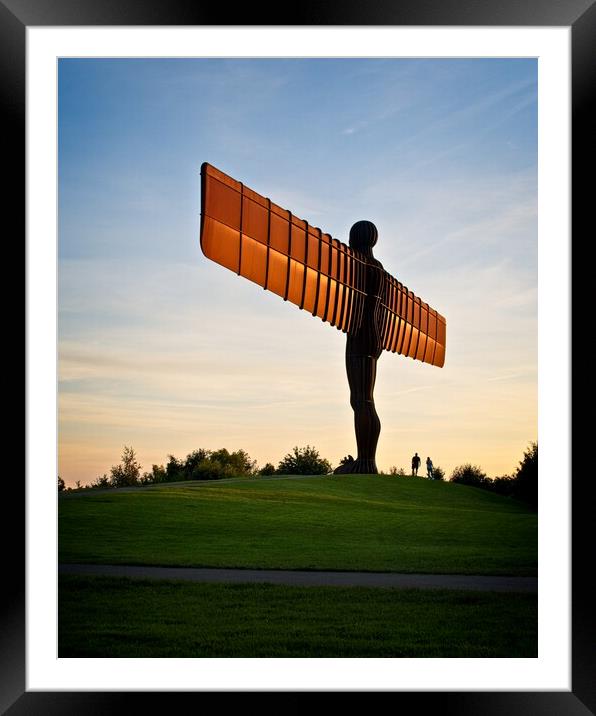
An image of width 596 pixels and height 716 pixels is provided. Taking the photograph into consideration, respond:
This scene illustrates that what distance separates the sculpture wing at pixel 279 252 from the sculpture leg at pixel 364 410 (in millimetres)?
1195

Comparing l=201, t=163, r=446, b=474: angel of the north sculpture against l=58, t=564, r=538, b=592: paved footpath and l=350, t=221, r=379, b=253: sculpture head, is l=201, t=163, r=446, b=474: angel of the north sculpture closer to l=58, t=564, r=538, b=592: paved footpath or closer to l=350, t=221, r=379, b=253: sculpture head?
l=350, t=221, r=379, b=253: sculpture head

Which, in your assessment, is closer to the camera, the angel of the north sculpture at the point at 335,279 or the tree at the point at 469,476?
the angel of the north sculpture at the point at 335,279

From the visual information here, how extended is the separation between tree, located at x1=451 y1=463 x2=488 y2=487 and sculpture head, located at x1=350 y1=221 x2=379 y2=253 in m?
9.71

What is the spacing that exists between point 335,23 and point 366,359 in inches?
576

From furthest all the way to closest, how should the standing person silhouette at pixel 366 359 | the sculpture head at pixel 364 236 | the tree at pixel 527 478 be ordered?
the tree at pixel 527 478 → the sculpture head at pixel 364 236 → the standing person silhouette at pixel 366 359

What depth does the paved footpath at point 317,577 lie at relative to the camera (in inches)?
368

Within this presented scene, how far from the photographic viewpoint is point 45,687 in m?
5.86

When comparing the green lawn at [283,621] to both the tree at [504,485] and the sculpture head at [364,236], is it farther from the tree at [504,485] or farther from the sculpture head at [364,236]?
the tree at [504,485]

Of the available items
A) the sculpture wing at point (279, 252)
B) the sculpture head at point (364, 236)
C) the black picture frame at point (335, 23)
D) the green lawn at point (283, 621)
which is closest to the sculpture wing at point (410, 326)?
the sculpture head at point (364, 236)

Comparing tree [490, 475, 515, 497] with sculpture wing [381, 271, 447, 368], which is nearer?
sculpture wing [381, 271, 447, 368]

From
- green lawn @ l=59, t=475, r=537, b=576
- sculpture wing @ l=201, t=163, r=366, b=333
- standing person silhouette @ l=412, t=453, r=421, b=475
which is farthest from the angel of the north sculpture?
green lawn @ l=59, t=475, r=537, b=576

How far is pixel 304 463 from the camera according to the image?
96.5 ft

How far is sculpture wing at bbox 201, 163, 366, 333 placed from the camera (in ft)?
39.8

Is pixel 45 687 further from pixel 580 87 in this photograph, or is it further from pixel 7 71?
pixel 580 87
